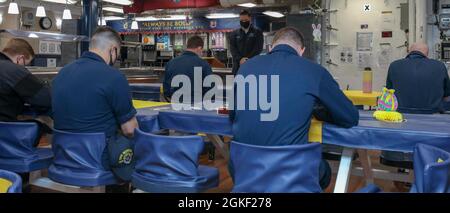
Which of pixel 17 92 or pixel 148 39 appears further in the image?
pixel 148 39

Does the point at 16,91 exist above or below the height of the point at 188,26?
below

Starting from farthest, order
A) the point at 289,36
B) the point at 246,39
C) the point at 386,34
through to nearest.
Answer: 1. the point at 386,34
2. the point at 246,39
3. the point at 289,36

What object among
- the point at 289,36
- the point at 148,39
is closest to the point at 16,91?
the point at 289,36

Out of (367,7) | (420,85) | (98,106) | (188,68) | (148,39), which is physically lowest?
(98,106)

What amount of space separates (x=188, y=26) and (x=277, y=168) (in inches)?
552

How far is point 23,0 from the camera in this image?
48.1 ft

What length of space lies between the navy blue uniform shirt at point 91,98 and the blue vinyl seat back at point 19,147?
0.27 meters

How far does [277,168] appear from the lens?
2.06m

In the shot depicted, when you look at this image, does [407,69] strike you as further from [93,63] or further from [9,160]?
[9,160]

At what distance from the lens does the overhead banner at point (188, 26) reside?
49.3ft

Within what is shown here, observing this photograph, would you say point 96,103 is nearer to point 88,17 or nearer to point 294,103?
point 294,103

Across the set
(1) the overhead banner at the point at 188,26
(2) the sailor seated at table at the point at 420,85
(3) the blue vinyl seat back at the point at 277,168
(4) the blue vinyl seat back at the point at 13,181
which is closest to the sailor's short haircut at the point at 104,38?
(3) the blue vinyl seat back at the point at 277,168

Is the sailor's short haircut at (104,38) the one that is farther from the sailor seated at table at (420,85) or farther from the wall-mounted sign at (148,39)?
the wall-mounted sign at (148,39)

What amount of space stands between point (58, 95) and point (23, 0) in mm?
13631
